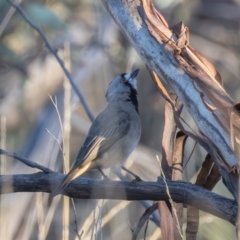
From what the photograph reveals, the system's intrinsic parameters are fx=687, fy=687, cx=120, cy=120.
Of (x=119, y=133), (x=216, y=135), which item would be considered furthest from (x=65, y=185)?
(x=119, y=133)

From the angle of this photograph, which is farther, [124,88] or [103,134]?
[124,88]

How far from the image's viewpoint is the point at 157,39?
2.22m

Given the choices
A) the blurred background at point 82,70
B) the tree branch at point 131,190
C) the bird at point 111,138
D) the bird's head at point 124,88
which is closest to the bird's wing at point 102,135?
the bird at point 111,138

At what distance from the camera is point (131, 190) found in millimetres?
2211

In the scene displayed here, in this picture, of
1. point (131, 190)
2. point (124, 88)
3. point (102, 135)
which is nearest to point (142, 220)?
point (131, 190)

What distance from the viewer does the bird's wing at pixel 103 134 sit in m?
3.45

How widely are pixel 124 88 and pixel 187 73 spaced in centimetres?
225

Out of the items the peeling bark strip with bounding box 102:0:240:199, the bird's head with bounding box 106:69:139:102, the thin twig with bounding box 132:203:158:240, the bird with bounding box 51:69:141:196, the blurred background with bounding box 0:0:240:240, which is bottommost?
the thin twig with bounding box 132:203:158:240

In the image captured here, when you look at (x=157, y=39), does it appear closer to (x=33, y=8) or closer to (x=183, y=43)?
(x=183, y=43)

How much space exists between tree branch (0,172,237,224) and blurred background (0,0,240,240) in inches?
76.8

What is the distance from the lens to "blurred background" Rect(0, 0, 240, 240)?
15.8ft

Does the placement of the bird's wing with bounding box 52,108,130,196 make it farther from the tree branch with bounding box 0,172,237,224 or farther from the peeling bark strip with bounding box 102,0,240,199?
the peeling bark strip with bounding box 102,0,240,199

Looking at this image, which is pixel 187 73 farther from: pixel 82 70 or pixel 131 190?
pixel 82 70

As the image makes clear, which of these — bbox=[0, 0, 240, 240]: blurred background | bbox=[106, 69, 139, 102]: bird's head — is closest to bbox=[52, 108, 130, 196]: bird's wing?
bbox=[106, 69, 139, 102]: bird's head
